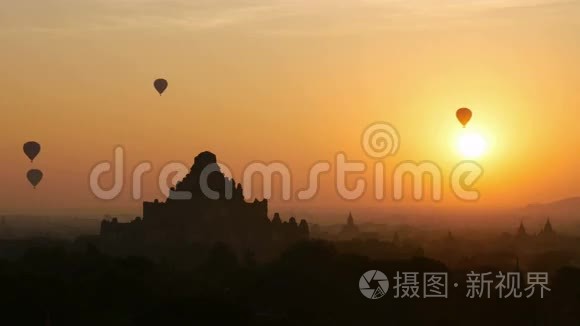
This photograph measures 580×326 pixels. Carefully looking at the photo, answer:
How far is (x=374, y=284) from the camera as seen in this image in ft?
272

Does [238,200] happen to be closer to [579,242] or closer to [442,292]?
[579,242]

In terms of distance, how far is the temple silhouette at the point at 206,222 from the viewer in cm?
13762

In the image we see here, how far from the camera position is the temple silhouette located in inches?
5418

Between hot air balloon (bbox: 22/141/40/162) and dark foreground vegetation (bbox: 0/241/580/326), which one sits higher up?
hot air balloon (bbox: 22/141/40/162)

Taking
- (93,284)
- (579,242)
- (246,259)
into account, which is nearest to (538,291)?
(93,284)

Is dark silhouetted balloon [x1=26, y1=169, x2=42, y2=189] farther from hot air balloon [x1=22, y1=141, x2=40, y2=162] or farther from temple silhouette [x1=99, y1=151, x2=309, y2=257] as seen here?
temple silhouette [x1=99, y1=151, x2=309, y2=257]

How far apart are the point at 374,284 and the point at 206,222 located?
65.0 metres

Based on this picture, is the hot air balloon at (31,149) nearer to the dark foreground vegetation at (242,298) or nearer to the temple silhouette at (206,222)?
the dark foreground vegetation at (242,298)

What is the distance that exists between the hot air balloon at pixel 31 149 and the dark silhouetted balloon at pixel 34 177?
4924mm

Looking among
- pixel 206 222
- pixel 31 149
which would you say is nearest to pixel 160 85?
pixel 31 149

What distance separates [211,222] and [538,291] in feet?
220

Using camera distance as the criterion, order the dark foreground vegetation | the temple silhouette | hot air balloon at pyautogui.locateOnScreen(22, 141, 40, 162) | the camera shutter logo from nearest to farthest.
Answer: the dark foreground vegetation
the camera shutter logo
hot air balloon at pyautogui.locateOnScreen(22, 141, 40, 162)
the temple silhouette

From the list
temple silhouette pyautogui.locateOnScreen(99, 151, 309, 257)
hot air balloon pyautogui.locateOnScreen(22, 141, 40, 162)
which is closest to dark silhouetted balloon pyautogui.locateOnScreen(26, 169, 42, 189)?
hot air balloon pyautogui.locateOnScreen(22, 141, 40, 162)

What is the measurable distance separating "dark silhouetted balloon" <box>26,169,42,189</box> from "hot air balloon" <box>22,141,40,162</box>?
4.92 meters
